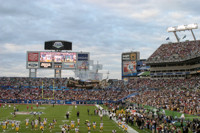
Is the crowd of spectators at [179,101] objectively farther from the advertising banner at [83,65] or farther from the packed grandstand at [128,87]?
the advertising banner at [83,65]

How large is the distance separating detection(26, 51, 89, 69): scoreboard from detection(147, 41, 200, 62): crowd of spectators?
1900cm

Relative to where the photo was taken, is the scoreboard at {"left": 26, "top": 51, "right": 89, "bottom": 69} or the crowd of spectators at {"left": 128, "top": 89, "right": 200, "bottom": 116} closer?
the crowd of spectators at {"left": 128, "top": 89, "right": 200, "bottom": 116}

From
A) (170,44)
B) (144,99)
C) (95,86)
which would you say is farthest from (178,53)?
(95,86)

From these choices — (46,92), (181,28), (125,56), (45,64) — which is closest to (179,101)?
(181,28)

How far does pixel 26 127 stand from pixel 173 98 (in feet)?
72.9

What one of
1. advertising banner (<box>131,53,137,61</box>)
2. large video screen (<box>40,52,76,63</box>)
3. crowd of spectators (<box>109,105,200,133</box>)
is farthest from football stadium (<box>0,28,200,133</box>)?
advertising banner (<box>131,53,137,61</box>)

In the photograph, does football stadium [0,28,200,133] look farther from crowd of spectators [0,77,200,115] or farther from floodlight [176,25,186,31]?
floodlight [176,25,186,31]

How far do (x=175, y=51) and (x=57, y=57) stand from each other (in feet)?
97.4

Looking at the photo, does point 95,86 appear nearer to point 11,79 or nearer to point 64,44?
point 64,44

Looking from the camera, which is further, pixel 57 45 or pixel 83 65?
pixel 57 45

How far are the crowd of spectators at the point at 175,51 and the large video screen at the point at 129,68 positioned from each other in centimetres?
2412

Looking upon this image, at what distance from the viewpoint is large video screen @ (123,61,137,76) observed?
85125 mm

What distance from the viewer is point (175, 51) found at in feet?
180

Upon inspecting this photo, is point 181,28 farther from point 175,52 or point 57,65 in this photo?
point 57,65
